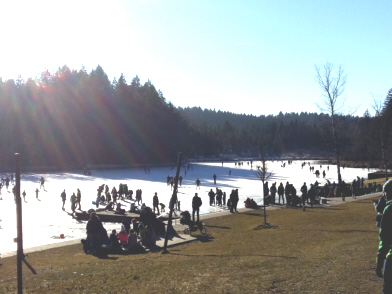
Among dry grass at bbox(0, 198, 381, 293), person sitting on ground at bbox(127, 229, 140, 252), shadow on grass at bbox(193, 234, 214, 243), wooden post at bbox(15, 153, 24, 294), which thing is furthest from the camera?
shadow on grass at bbox(193, 234, 214, 243)

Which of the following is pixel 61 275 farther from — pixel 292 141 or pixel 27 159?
pixel 292 141

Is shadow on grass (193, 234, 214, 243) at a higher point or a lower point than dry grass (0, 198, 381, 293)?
lower

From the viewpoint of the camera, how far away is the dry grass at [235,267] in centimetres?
677

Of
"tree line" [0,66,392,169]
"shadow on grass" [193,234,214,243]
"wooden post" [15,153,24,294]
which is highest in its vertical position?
"tree line" [0,66,392,169]

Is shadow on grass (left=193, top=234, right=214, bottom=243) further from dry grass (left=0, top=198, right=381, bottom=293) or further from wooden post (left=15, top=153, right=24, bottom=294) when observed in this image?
wooden post (left=15, top=153, right=24, bottom=294)

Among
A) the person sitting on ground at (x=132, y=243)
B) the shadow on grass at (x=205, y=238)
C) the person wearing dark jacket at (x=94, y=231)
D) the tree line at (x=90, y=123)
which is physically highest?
the tree line at (x=90, y=123)

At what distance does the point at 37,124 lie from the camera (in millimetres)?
78812

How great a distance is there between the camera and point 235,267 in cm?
848

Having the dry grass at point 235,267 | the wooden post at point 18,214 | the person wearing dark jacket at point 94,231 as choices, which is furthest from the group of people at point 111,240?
the wooden post at point 18,214

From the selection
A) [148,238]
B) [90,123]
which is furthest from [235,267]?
[90,123]

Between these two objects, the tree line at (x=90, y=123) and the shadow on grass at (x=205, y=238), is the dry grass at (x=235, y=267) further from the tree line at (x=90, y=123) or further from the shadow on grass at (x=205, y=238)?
the tree line at (x=90, y=123)

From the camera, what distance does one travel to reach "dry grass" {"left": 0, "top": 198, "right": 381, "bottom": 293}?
677 cm

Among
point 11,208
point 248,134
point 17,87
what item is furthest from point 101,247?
point 248,134

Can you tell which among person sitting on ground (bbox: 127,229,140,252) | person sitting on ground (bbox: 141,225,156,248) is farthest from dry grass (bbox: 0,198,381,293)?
person sitting on ground (bbox: 141,225,156,248)
